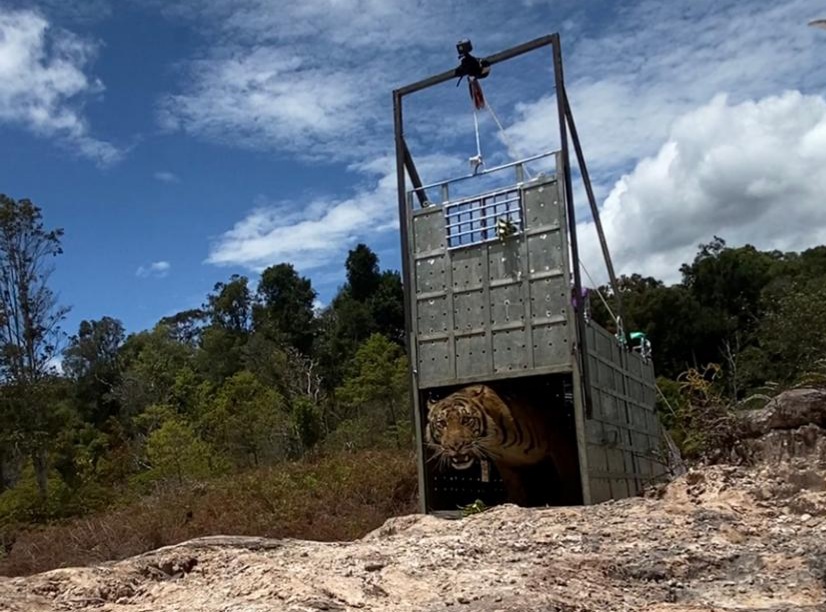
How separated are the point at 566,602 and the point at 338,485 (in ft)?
38.0

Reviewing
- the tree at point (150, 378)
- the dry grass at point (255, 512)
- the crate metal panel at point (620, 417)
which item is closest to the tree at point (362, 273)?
the tree at point (150, 378)

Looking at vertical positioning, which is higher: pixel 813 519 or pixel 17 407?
pixel 17 407

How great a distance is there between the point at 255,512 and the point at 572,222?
26.4ft

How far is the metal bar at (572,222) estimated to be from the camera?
9703 millimetres

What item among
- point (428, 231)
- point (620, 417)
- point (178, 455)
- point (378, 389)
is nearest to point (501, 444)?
point (620, 417)

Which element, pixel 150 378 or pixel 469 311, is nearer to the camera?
pixel 469 311

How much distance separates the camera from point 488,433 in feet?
33.3

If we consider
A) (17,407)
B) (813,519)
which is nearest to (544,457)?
(813,519)

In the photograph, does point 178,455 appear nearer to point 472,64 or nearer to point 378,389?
point 378,389

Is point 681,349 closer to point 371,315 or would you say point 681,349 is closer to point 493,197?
point 371,315

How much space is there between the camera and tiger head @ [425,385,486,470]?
10.1 metres

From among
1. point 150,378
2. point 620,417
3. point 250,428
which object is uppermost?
point 150,378

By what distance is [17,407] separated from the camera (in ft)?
76.2

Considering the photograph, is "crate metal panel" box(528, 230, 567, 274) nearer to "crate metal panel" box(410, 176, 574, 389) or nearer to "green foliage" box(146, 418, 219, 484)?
"crate metal panel" box(410, 176, 574, 389)
